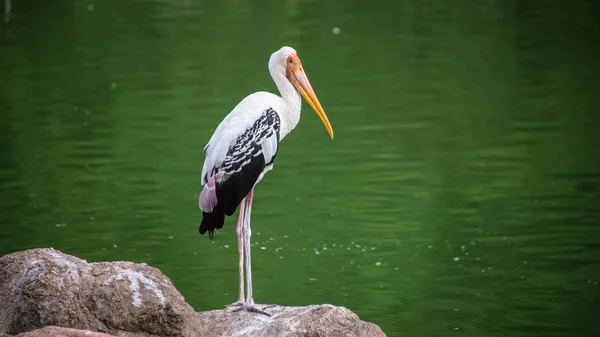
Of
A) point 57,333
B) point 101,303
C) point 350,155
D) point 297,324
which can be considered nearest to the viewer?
point 57,333

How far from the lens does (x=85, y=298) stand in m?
8.63

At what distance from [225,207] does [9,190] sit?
9080 mm

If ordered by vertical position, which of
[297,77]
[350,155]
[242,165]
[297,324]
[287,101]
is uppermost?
[297,77]

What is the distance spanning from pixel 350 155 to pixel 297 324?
10819 millimetres

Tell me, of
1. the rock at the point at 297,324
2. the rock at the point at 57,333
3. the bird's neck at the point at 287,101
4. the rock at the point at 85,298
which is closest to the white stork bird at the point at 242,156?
the bird's neck at the point at 287,101

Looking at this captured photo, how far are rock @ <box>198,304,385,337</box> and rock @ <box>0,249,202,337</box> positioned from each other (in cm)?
61

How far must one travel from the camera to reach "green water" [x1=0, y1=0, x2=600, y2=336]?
14125 millimetres

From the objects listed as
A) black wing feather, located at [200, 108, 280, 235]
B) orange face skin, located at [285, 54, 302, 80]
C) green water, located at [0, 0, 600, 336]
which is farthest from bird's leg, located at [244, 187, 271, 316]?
green water, located at [0, 0, 600, 336]

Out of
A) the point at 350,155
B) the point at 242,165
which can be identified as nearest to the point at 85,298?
the point at 242,165

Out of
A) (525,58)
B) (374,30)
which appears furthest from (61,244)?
(374,30)

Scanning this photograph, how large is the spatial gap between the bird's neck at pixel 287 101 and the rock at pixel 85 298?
203cm

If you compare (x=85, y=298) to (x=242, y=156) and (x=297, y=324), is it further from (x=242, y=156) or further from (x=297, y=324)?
(x=242, y=156)

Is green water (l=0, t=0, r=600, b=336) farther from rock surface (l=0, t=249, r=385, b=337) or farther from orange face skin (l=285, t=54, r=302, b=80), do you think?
rock surface (l=0, t=249, r=385, b=337)

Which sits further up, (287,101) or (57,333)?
(287,101)
